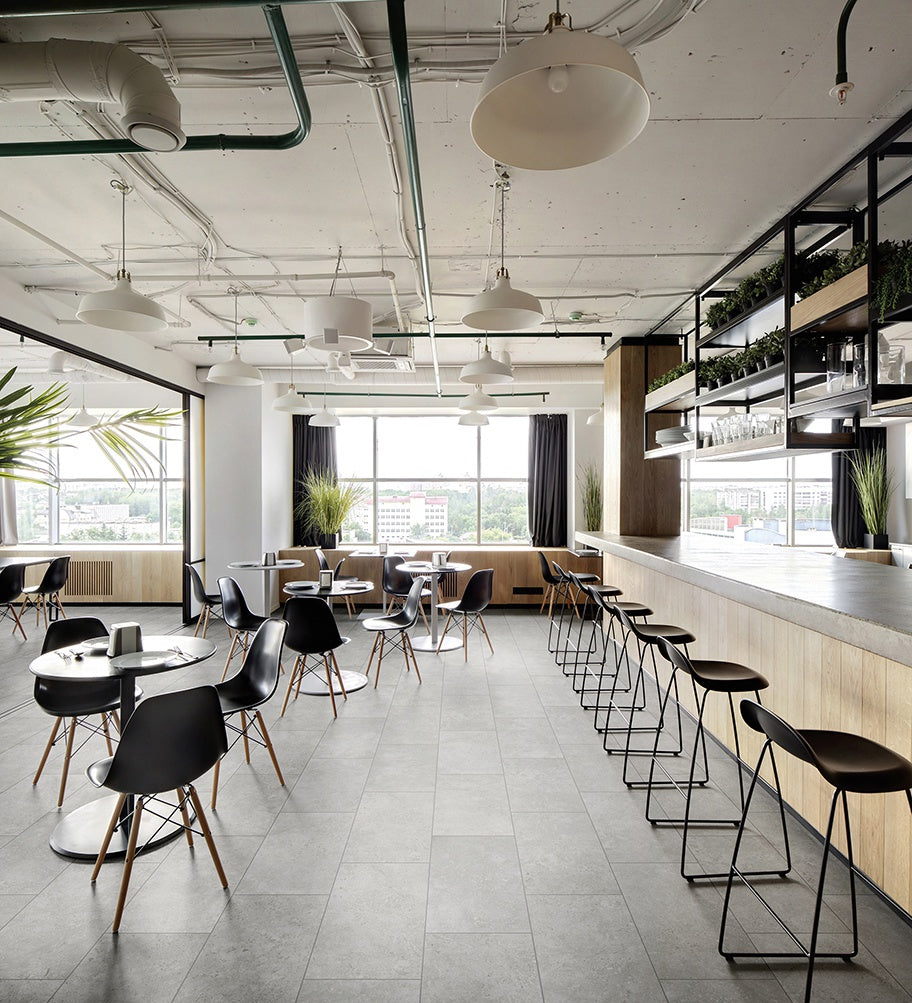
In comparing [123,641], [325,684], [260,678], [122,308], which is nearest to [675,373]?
[325,684]

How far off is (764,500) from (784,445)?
272 inches

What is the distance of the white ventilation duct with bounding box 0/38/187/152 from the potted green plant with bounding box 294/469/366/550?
7.20 meters

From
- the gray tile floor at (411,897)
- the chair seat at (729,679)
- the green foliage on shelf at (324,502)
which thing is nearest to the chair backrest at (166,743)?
the gray tile floor at (411,897)

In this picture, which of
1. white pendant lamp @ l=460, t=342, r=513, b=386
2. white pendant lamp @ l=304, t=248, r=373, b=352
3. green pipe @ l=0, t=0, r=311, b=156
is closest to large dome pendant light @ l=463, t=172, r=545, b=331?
white pendant lamp @ l=304, t=248, r=373, b=352

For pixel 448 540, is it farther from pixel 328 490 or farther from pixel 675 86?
pixel 675 86

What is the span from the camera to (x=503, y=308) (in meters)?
3.23

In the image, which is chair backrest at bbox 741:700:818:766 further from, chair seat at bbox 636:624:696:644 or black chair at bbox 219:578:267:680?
black chair at bbox 219:578:267:680

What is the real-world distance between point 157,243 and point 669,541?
188 inches

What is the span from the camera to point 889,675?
2447mm

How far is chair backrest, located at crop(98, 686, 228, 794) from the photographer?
2.43 meters

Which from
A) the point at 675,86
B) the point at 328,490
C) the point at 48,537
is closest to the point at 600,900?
the point at 675,86

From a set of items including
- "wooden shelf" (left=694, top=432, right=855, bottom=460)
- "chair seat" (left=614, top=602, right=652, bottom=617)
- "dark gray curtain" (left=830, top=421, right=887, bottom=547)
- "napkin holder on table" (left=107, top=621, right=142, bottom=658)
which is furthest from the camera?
"dark gray curtain" (left=830, top=421, right=887, bottom=547)

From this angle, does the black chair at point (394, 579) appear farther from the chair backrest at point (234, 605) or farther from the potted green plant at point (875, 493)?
the potted green plant at point (875, 493)

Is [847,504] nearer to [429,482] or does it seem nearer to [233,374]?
[429,482]
